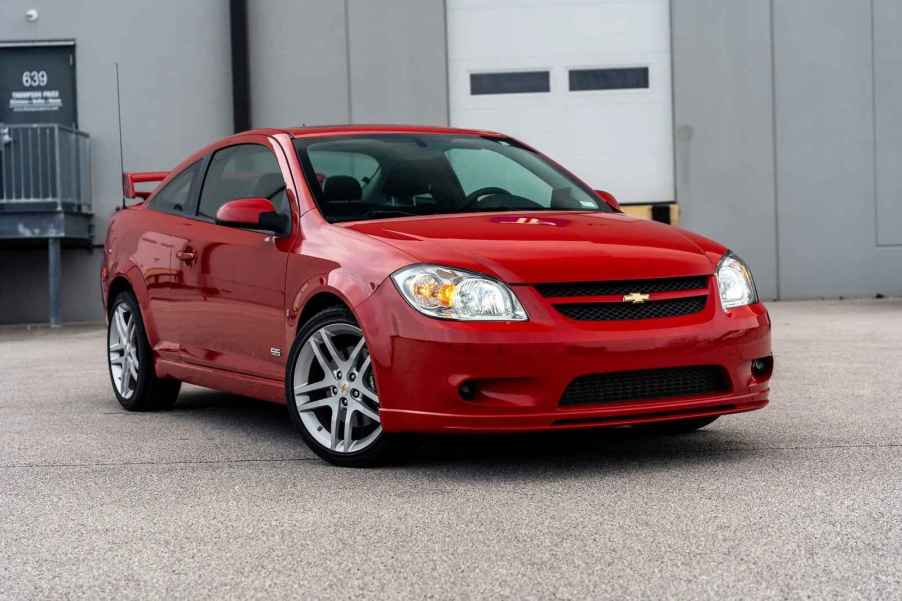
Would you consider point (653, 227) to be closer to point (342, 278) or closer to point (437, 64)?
point (342, 278)

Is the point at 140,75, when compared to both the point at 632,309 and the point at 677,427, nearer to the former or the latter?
the point at 677,427

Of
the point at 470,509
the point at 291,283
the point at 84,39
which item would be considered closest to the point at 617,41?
the point at 84,39

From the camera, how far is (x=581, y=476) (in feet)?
18.1

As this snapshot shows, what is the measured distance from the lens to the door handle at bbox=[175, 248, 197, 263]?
286 inches

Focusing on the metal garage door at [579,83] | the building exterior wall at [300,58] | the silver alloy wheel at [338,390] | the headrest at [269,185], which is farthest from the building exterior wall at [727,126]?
the silver alloy wheel at [338,390]

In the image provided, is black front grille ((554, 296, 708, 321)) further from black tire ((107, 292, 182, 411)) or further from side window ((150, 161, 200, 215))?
black tire ((107, 292, 182, 411))

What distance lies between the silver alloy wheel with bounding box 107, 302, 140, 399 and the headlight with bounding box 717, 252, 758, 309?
139 inches

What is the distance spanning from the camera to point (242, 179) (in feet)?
23.7

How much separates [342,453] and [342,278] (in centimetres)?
69

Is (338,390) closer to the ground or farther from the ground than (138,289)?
closer to the ground

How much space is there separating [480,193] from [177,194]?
6.78 feet

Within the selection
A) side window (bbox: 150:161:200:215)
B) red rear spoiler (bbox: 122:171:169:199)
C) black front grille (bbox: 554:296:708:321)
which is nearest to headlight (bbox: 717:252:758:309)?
black front grille (bbox: 554:296:708:321)

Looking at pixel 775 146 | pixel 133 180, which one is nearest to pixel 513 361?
pixel 133 180

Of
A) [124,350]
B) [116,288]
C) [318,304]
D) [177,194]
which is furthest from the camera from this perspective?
[116,288]
